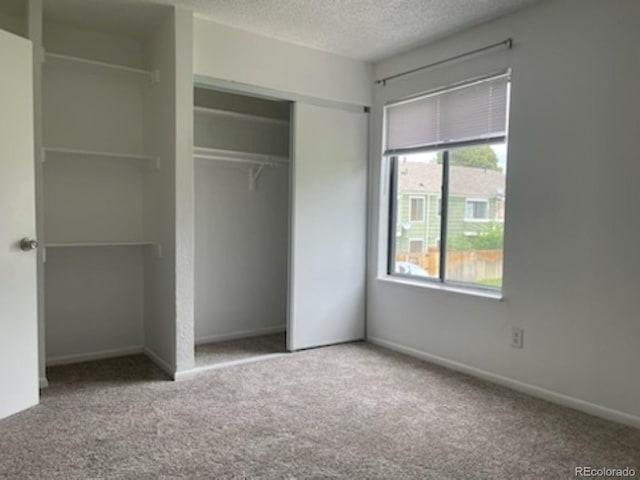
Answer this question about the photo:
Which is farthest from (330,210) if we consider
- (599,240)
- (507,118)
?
(599,240)

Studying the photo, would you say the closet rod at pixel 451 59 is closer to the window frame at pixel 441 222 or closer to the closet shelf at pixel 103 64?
the window frame at pixel 441 222

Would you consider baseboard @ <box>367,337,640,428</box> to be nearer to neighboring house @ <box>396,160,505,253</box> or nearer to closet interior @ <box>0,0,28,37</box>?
neighboring house @ <box>396,160,505,253</box>

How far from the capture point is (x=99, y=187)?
382 centimetres

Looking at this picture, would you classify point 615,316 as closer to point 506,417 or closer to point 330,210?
point 506,417

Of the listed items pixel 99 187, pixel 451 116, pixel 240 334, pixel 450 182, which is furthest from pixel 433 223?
pixel 99 187

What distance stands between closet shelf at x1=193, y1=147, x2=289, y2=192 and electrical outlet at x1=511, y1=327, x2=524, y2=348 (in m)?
2.55

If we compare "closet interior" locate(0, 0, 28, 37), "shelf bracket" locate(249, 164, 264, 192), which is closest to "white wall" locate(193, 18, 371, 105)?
"shelf bracket" locate(249, 164, 264, 192)

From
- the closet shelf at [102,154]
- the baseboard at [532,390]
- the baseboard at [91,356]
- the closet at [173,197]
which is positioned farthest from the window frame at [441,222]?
the baseboard at [91,356]

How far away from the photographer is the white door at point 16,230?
8.80 feet

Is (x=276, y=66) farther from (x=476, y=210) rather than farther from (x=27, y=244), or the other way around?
(x=27, y=244)

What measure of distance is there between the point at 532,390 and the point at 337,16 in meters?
2.84

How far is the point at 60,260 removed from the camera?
372cm

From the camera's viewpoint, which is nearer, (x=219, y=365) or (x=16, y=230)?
(x=16, y=230)

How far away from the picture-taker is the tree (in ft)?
11.4
